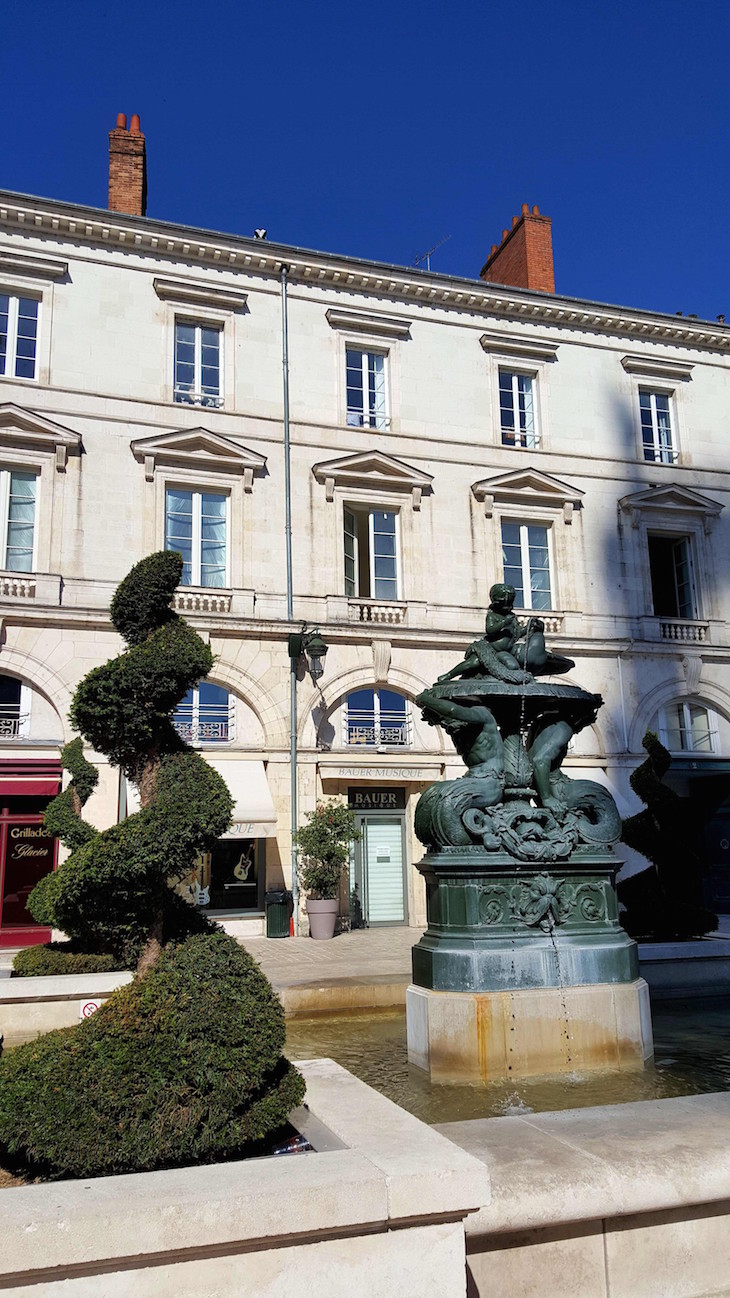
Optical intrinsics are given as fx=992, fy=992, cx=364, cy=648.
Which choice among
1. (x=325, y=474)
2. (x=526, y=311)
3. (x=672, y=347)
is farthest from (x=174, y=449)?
(x=672, y=347)

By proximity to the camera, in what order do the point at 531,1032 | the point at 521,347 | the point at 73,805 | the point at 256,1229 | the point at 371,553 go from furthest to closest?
the point at 521,347 < the point at 371,553 < the point at 73,805 < the point at 531,1032 < the point at 256,1229

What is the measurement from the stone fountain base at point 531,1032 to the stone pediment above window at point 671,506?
63.8 ft

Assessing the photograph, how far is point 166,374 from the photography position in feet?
71.8

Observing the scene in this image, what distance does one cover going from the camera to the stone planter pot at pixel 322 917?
18.9 meters

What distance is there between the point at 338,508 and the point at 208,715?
5518 millimetres

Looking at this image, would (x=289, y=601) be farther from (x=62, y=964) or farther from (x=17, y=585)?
(x=62, y=964)

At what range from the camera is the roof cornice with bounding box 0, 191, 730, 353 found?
69.9 feet

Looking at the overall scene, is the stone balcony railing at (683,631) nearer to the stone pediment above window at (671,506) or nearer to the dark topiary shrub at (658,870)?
the stone pediment above window at (671,506)

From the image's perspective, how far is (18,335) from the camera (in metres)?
21.0

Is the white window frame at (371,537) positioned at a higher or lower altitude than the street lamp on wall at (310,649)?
higher

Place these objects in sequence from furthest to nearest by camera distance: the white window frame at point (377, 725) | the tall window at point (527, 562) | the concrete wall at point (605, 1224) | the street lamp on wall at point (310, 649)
A: 1. the tall window at point (527, 562)
2. the white window frame at point (377, 725)
3. the street lamp on wall at point (310, 649)
4. the concrete wall at point (605, 1224)

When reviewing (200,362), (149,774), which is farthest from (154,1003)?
(200,362)

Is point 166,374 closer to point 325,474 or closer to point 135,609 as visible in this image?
point 325,474

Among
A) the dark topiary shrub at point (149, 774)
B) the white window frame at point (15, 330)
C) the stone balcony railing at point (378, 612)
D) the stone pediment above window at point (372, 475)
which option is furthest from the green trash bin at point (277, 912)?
the dark topiary shrub at point (149, 774)
